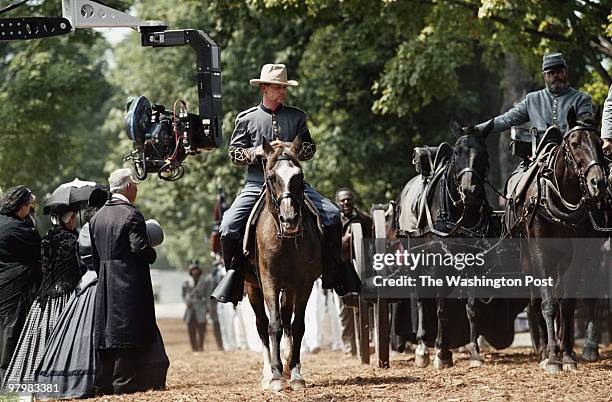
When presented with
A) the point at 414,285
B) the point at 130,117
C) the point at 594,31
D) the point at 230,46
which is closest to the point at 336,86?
the point at 230,46

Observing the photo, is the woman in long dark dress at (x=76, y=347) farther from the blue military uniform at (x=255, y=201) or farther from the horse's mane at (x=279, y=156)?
the horse's mane at (x=279, y=156)

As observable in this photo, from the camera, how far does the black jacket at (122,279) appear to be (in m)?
13.5

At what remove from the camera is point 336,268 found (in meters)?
13.6

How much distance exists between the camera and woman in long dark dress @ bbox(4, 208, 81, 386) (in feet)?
46.6

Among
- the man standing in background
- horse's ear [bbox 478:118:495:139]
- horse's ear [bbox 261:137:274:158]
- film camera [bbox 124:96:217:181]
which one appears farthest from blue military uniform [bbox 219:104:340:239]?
the man standing in background

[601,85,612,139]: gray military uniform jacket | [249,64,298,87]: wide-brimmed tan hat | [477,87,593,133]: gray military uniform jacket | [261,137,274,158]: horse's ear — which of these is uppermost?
[249,64,298,87]: wide-brimmed tan hat

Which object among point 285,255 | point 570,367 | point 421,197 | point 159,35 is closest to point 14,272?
point 159,35

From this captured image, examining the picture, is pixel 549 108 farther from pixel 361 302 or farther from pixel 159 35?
pixel 159 35

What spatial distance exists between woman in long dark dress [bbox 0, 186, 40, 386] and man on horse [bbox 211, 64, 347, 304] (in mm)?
2527

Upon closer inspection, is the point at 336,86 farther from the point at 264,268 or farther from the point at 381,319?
the point at 264,268

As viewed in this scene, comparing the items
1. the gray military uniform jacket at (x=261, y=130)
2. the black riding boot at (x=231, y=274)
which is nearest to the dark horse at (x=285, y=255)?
the black riding boot at (x=231, y=274)

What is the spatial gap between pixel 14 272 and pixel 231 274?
2.75 m

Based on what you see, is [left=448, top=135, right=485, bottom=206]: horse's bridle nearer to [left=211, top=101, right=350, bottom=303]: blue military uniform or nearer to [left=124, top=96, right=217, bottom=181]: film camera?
[left=211, top=101, right=350, bottom=303]: blue military uniform

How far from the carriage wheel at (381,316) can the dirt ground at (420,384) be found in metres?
0.18
